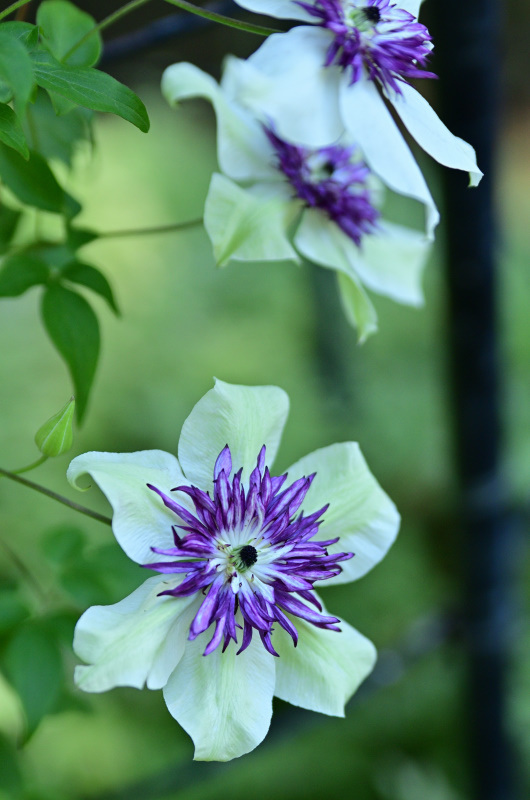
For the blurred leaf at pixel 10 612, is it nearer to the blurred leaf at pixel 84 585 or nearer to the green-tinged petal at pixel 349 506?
the blurred leaf at pixel 84 585

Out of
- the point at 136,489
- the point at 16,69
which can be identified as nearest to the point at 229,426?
the point at 136,489

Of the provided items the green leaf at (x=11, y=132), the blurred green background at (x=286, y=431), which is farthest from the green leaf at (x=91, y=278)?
the blurred green background at (x=286, y=431)

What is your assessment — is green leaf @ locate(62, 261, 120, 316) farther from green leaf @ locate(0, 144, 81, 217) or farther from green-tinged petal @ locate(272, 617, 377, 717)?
green-tinged petal @ locate(272, 617, 377, 717)

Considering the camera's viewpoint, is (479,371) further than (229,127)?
Yes

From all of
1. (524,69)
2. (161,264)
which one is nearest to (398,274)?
(161,264)

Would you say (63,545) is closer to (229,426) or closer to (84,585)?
(84,585)
